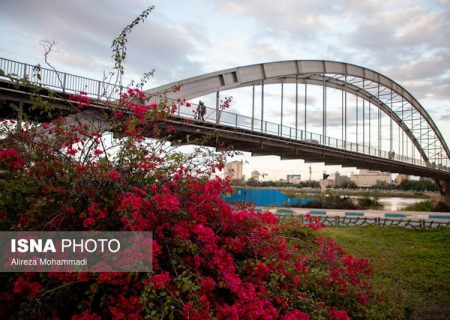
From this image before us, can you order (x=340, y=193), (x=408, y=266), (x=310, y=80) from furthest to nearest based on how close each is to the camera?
(x=340, y=193)
(x=310, y=80)
(x=408, y=266)

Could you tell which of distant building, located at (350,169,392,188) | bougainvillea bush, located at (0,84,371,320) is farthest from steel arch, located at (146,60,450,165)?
distant building, located at (350,169,392,188)

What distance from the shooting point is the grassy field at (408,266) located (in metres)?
5.80

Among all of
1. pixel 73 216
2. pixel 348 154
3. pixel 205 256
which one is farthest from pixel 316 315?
pixel 348 154

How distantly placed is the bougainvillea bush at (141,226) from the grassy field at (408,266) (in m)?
2.34

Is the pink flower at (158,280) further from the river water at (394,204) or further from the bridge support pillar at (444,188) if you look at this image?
the bridge support pillar at (444,188)

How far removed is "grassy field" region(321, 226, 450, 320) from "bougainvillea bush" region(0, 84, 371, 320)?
2345mm

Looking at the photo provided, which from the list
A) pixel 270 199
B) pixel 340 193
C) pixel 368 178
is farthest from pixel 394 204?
pixel 368 178

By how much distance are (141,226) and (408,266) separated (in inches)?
306

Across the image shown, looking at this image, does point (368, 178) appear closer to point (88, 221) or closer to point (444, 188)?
point (444, 188)

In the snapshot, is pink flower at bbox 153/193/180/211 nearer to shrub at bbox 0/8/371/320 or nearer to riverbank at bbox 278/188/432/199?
shrub at bbox 0/8/371/320

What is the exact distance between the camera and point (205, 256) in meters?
3.30

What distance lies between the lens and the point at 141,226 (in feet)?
9.89

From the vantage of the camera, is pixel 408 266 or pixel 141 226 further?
pixel 408 266

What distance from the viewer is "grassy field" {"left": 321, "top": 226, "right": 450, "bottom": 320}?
19.0 feet
